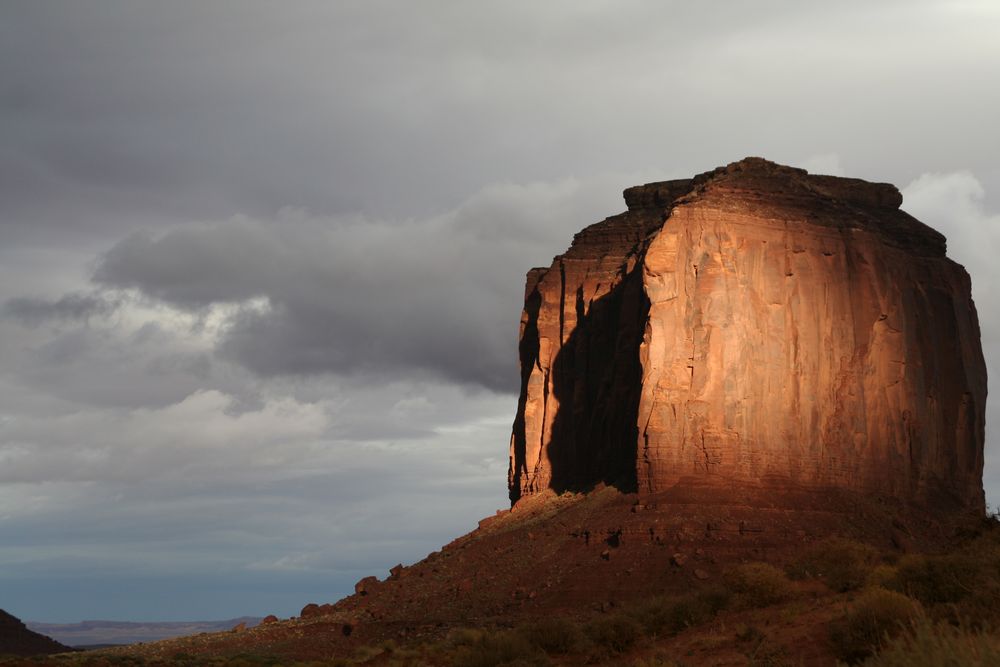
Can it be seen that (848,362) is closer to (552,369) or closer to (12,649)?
(552,369)

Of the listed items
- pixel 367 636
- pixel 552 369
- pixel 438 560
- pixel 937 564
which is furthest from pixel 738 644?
pixel 552 369

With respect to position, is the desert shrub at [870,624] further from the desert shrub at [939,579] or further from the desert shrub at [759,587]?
the desert shrub at [759,587]

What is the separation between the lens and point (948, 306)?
82.4 metres

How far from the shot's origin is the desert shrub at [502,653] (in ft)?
120

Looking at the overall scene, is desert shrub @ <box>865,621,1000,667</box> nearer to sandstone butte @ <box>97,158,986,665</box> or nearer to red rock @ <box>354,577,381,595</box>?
sandstone butte @ <box>97,158,986,665</box>

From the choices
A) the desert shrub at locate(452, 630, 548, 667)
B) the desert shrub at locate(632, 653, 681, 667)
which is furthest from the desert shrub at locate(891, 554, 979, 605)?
the desert shrub at locate(452, 630, 548, 667)

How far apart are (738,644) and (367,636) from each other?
3103 centimetres

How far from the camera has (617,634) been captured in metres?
37.2

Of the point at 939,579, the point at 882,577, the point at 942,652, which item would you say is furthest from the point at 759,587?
the point at 942,652

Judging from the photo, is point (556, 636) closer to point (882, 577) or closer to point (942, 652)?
point (882, 577)

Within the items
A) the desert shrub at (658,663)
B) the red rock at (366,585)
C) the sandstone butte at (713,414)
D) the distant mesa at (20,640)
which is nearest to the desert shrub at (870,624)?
the desert shrub at (658,663)

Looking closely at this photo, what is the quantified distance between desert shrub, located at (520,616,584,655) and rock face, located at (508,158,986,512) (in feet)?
89.2

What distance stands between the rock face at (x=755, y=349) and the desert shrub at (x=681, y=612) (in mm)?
27075

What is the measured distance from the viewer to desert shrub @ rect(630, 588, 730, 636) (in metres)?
37.2
